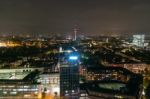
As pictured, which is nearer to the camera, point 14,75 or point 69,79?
point 69,79

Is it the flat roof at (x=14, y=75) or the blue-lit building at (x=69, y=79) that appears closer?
the blue-lit building at (x=69, y=79)

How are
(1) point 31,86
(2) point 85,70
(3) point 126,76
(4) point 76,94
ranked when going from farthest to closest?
(2) point 85,70
(3) point 126,76
(1) point 31,86
(4) point 76,94

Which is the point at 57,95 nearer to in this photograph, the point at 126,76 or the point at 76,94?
the point at 76,94

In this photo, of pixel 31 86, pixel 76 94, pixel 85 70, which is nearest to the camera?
pixel 76 94

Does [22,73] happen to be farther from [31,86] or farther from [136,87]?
[136,87]

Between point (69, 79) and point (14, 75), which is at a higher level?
point (69, 79)

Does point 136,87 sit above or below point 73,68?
below

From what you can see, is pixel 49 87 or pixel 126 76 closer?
pixel 49 87

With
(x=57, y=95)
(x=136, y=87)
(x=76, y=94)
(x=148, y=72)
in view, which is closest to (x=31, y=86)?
(x=57, y=95)

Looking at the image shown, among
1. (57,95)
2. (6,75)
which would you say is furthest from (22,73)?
(57,95)

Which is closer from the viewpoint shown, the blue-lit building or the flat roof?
the blue-lit building
